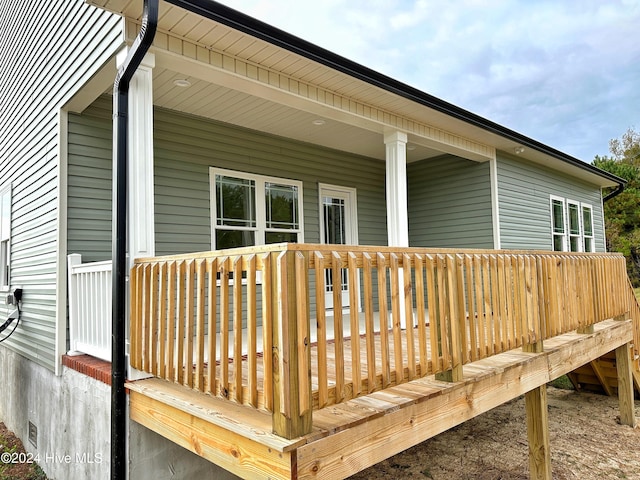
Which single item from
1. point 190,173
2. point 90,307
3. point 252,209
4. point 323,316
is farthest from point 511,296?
point 190,173

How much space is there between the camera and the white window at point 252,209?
547cm

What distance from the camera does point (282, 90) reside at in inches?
160

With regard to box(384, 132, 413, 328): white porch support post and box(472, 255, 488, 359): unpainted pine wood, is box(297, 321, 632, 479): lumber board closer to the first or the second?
box(472, 255, 488, 359): unpainted pine wood

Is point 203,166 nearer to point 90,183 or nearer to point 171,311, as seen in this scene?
point 90,183

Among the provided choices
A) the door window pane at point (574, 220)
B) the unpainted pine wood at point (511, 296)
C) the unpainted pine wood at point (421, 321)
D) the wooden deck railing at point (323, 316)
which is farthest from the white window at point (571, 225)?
the unpainted pine wood at point (421, 321)

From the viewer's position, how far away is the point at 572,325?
4074 millimetres

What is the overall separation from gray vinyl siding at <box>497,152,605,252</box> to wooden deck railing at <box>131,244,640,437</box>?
3289 millimetres

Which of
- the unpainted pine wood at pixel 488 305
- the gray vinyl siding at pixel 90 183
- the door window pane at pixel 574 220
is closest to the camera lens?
the unpainted pine wood at pixel 488 305

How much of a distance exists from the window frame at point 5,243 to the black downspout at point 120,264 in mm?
3656

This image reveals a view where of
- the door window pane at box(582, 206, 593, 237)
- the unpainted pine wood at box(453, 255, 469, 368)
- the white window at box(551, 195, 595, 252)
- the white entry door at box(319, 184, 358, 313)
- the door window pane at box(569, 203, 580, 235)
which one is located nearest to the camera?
the unpainted pine wood at box(453, 255, 469, 368)

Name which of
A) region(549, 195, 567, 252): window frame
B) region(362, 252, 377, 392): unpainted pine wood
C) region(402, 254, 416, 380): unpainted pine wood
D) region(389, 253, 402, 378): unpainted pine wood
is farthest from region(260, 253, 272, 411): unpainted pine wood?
region(549, 195, 567, 252): window frame

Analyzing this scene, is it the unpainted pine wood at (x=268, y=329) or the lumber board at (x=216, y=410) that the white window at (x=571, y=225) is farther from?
the unpainted pine wood at (x=268, y=329)

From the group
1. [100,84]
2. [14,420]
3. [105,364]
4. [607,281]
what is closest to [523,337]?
[607,281]

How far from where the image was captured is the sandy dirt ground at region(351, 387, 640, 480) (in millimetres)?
4168
